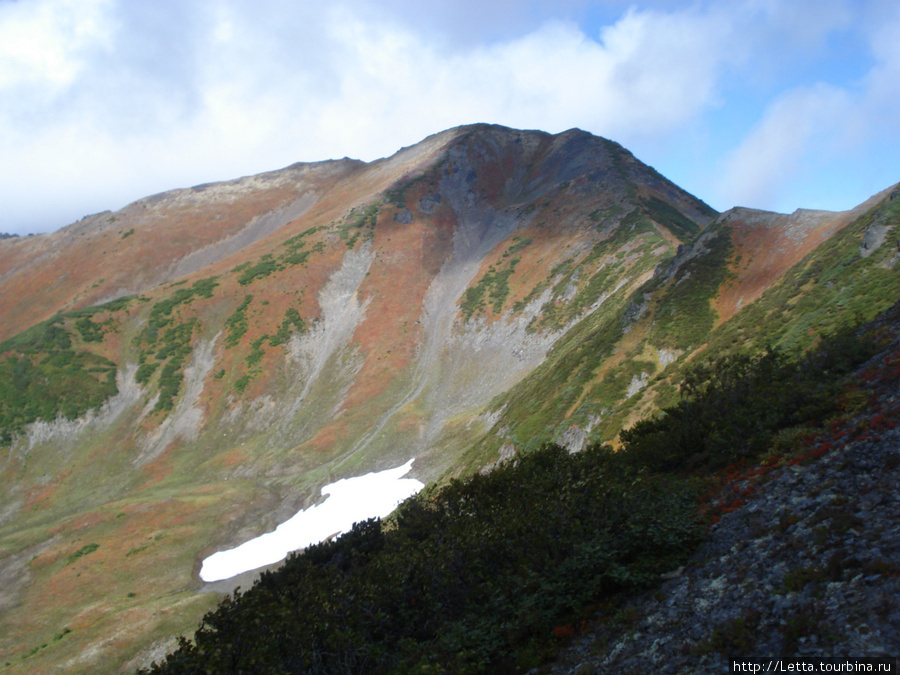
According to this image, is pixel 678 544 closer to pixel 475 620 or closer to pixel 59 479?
pixel 475 620

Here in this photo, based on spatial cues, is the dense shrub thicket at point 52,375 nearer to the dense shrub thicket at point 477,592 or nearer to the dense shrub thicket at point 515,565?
the dense shrub thicket at point 515,565

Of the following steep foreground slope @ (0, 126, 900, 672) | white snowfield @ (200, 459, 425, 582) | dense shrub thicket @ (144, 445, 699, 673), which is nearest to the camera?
dense shrub thicket @ (144, 445, 699, 673)

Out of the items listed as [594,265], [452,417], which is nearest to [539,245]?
[594,265]

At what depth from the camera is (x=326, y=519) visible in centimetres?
5209

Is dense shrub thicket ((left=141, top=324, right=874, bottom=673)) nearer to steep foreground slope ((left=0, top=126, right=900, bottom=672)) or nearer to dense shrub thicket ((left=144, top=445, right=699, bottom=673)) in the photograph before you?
dense shrub thicket ((left=144, top=445, right=699, bottom=673))

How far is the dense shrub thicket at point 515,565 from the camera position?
1144 centimetres

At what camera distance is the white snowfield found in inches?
1801

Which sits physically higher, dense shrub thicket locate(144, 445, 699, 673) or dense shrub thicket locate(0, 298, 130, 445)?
dense shrub thicket locate(0, 298, 130, 445)

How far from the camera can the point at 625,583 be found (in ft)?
38.3

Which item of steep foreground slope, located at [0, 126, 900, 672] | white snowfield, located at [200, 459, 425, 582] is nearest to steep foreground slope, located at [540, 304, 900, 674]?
steep foreground slope, located at [0, 126, 900, 672]

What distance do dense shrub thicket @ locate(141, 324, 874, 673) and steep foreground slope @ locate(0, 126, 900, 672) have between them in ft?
40.9

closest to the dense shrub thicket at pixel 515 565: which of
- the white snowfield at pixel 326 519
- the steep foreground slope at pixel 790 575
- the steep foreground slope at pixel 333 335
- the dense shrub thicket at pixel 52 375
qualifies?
the steep foreground slope at pixel 790 575

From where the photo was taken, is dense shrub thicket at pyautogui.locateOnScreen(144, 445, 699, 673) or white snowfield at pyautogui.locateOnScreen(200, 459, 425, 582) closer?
dense shrub thicket at pyautogui.locateOnScreen(144, 445, 699, 673)

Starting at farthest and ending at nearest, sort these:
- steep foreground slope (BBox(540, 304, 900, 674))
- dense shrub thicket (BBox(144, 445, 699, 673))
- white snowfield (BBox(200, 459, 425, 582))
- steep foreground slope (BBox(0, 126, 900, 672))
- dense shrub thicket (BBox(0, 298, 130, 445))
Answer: dense shrub thicket (BBox(0, 298, 130, 445)) < white snowfield (BBox(200, 459, 425, 582)) < steep foreground slope (BBox(0, 126, 900, 672)) < dense shrub thicket (BBox(144, 445, 699, 673)) < steep foreground slope (BBox(540, 304, 900, 674))
